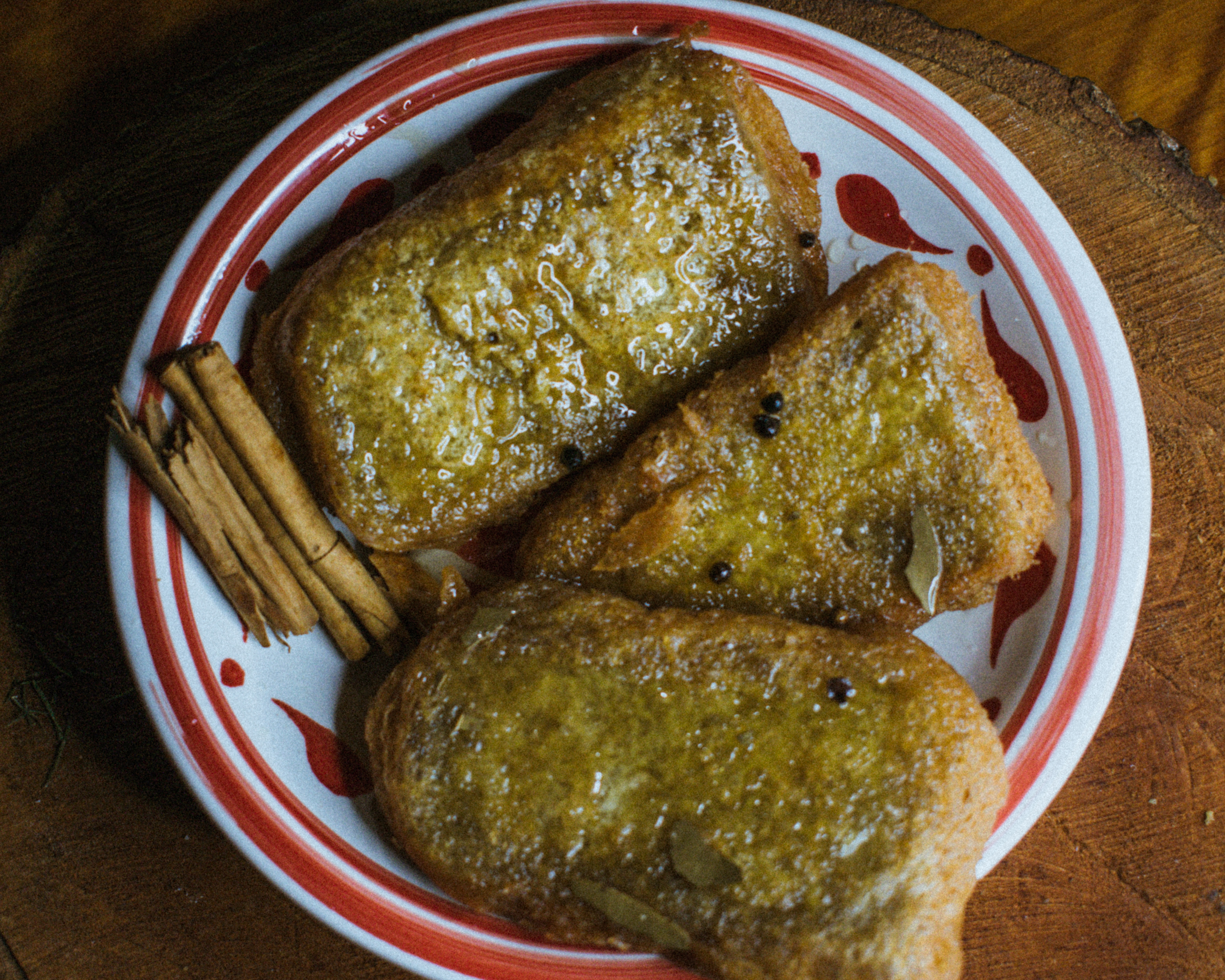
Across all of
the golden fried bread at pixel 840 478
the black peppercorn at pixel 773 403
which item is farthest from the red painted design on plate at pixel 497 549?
the black peppercorn at pixel 773 403

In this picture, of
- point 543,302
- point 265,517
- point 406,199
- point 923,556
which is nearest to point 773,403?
point 923,556

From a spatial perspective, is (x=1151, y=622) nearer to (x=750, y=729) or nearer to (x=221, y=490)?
(x=750, y=729)

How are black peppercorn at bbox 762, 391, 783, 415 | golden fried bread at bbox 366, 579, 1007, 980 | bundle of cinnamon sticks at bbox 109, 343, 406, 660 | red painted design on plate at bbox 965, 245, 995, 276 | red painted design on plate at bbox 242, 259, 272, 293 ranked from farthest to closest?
red painted design on plate at bbox 965, 245, 995, 276 → red painted design on plate at bbox 242, 259, 272, 293 → bundle of cinnamon sticks at bbox 109, 343, 406, 660 → black peppercorn at bbox 762, 391, 783, 415 → golden fried bread at bbox 366, 579, 1007, 980

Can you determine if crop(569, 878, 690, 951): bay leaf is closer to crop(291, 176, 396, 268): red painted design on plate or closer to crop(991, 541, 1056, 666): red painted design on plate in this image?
crop(991, 541, 1056, 666): red painted design on plate

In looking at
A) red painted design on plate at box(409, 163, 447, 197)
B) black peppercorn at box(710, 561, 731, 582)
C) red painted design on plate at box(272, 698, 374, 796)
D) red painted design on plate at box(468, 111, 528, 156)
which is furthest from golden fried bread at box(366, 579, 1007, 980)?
red painted design on plate at box(468, 111, 528, 156)

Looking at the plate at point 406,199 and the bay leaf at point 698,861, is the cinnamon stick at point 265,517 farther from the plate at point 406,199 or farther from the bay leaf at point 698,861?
the bay leaf at point 698,861

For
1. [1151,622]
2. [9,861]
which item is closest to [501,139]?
[1151,622]

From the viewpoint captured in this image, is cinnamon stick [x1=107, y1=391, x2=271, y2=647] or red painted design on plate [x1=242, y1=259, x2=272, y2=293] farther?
red painted design on plate [x1=242, y1=259, x2=272, y2=293]
